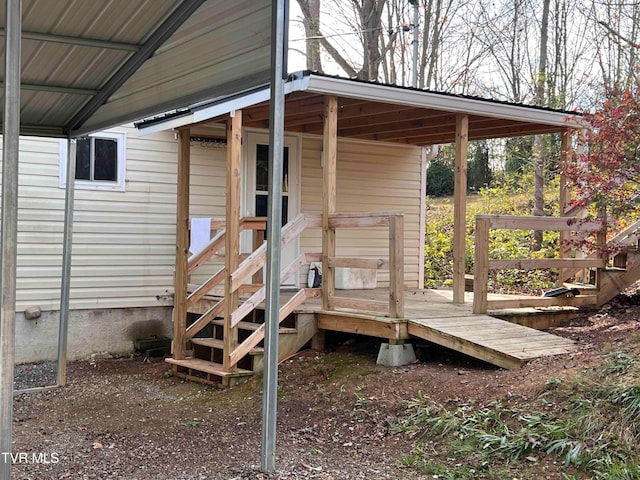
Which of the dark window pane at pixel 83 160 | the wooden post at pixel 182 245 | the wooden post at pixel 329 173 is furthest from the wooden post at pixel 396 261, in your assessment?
the dark window pane at pixel 83 160

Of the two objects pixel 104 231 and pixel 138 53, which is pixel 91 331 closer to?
pixel 104 231

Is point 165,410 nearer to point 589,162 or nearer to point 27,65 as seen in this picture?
point 27,65

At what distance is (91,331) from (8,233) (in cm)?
590

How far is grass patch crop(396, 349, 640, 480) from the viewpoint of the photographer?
13.2 ft

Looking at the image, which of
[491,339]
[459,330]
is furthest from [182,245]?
[491,339]

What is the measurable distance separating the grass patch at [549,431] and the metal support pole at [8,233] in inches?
103

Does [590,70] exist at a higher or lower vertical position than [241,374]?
higher

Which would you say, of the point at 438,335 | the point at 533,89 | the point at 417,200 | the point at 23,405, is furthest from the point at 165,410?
the point at 533,89

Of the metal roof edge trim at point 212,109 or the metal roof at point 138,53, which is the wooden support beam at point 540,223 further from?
the metal roof at point 138,53

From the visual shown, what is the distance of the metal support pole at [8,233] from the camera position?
3.22m

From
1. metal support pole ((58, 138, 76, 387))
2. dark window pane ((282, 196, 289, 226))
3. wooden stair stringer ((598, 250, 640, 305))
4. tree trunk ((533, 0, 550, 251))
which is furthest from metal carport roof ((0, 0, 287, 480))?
tree trunk ((533, 0, 550, 251))

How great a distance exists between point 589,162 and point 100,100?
17.4 feet

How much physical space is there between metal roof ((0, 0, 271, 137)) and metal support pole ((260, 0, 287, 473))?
0.83 ft

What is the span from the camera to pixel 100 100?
6.20 m
